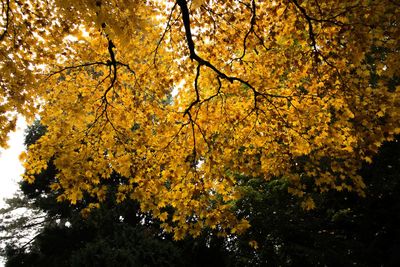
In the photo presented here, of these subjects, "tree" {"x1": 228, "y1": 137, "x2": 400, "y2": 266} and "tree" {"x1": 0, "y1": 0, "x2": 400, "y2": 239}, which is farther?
"tree" {"x1": 228, "y1": 137, "x2": 400, "y2": 266}

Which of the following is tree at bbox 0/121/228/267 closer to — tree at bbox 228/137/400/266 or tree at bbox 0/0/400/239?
tree at bbox 228/137/400/266

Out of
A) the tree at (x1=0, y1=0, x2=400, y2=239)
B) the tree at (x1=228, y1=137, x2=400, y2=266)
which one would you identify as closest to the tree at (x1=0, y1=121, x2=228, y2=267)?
the tree at (x1=228, y1=137, x2=400, y2=266)

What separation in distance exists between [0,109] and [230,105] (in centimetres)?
519

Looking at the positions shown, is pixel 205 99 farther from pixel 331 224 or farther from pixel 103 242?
pixel 103 242

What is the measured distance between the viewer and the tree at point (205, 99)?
255 inches

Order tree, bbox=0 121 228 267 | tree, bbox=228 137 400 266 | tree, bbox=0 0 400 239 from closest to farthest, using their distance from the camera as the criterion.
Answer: tree, bbox=0 0 400 239
tree, bbox=228 137 400 266
tree, bbox=0 121 228 267

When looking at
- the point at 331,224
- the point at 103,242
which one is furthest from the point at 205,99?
the point at 103,242

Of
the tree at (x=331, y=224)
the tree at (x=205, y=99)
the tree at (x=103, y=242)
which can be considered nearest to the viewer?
the tree at (x=205, y=99)

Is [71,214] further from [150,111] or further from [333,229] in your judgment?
[333,229]

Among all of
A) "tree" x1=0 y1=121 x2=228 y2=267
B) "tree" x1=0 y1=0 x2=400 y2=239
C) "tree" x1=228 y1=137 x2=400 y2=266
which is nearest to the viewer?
"tree" x1=0 y1=0 x2=400 y2=239

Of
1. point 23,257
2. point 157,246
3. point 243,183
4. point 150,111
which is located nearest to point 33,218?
point 23,257

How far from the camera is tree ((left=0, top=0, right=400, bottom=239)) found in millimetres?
6469

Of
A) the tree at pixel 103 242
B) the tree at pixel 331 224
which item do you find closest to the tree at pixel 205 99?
the tree at pixel 331 224

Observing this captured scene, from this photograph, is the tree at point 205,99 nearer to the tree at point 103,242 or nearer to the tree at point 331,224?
the tree at point 331,224
